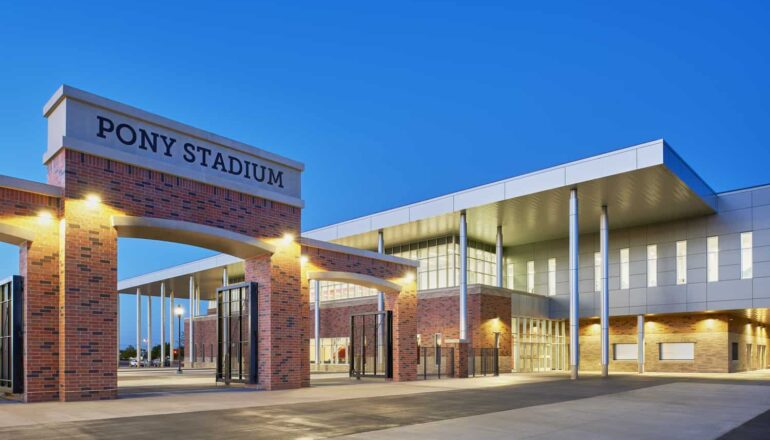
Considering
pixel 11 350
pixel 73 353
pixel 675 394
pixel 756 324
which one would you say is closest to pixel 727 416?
pixel 675 394

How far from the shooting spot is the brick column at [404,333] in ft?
87.4

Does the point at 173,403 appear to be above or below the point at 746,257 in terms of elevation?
below

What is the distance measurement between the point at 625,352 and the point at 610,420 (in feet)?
107

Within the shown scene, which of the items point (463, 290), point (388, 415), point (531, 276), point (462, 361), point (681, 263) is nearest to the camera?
point (388, 415)

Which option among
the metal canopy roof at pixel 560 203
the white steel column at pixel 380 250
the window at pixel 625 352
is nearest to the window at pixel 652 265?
the metal canopy roof at pixel 560 203

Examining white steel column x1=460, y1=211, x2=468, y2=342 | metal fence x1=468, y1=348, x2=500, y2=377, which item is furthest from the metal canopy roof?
metal fence x1=468, y1=348, x2=500, y2=377

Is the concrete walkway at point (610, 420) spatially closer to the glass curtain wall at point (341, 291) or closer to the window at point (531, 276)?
the window at point (531, 276)

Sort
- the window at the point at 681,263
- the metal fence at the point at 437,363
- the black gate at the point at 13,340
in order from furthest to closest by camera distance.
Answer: the window at the point at 681,263
the metal fence at the point at 437,363
the black gate at the point at 13,340

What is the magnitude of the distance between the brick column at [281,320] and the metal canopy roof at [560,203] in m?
15.7

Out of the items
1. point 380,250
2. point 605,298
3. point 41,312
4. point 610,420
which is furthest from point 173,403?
point 380,250

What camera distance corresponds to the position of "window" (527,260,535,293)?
45906 mm

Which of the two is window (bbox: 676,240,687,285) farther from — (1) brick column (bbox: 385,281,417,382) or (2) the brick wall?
(1) brick column (bbox: 385,281,417,382)

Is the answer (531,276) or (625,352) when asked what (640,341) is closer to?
(625,352)

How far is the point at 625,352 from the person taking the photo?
4331 centimetres
